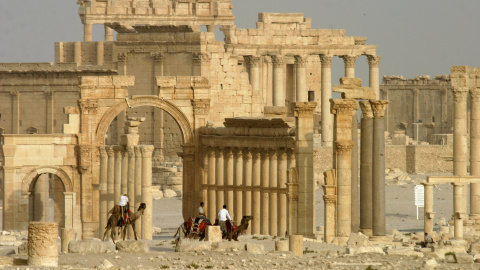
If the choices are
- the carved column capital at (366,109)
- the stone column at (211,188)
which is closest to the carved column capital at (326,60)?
the stone column at (211,188)

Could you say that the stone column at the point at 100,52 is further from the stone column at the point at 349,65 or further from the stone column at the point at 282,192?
the stone column at the point at 282,192

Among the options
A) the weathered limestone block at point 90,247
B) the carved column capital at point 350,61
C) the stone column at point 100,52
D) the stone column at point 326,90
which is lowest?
the weathered limestone block at point 90,247

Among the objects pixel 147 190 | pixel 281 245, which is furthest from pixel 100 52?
pixel 281 245

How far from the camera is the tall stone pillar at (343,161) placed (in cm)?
4288

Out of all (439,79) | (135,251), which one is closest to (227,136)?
(135,251)

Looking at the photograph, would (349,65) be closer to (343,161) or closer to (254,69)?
(254,69)

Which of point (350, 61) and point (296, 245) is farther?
point (350, 61)

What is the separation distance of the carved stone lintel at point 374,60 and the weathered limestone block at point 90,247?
49.9 meters

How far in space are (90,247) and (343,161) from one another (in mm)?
8453

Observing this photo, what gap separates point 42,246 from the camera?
3494 cm

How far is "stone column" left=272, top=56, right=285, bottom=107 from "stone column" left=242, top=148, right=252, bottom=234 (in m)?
32.1

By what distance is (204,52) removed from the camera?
71000mm

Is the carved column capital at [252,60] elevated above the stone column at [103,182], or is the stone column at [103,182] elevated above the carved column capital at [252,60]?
the carved column capital at [252,60]

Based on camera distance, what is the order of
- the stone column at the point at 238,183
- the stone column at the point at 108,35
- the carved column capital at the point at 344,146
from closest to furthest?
the carved column capital at the point at 344,146
the stone column at the point at 238,183
the stone column at the point at 108,35
